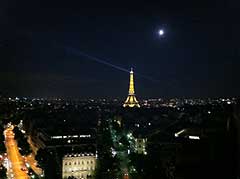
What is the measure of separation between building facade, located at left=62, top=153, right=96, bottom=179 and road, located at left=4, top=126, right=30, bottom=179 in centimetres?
99

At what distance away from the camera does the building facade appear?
8570 mm

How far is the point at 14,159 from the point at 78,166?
2.19m

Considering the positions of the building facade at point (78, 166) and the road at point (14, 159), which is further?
the building facade at point (78, 166)

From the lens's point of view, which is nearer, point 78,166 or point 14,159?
point 78,166

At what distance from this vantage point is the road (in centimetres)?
822

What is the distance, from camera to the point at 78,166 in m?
8.73

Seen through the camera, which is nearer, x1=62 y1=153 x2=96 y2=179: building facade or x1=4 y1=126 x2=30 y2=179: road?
x1=4 y1=126 x2=30 y2=179: road

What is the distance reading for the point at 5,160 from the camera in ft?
30.7

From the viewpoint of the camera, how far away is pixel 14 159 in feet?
31.9

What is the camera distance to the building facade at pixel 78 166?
28.1 feet

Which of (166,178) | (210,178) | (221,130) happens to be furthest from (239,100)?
(166,178)

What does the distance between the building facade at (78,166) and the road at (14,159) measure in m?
0.99

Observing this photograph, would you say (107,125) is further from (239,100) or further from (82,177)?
(239,100)

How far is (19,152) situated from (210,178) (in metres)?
8.82
